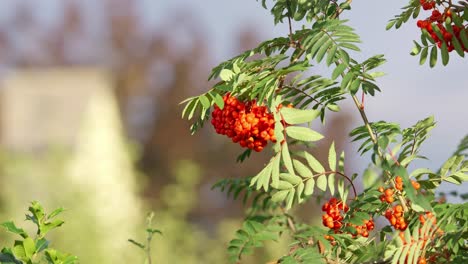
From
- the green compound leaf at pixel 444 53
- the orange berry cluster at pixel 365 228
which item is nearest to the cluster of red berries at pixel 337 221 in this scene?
the orange berry cluster at pixel 365 228

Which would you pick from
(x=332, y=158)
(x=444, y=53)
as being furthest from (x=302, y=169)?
(x=444, y=53)

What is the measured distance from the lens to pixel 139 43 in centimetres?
1512

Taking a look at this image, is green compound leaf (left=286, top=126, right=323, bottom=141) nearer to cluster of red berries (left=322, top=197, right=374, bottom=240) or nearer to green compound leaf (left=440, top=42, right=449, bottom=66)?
cluster of red berries (left=322, top=197, right=374, bottom=240)

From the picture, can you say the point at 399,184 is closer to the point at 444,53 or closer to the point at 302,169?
the point at 302,169

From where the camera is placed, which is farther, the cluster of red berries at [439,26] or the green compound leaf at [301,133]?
the cluster of red berries at [439,26]

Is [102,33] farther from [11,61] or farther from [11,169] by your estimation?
[11,169]

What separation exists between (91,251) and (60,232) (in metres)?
0.61

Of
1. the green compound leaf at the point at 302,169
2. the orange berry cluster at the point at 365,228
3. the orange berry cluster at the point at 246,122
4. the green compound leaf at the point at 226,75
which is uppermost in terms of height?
the green compound leaf at the point at 226,75

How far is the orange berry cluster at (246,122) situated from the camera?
2.39m

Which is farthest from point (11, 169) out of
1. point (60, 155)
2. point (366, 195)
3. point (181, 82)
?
point (181, 82)

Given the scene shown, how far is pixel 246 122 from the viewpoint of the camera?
238 centimetres

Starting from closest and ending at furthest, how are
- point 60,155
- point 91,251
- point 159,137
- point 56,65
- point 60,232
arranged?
1. point 91,251
2. point 60,232
3. point 60,155
4. point 159,137
5. point 56,65

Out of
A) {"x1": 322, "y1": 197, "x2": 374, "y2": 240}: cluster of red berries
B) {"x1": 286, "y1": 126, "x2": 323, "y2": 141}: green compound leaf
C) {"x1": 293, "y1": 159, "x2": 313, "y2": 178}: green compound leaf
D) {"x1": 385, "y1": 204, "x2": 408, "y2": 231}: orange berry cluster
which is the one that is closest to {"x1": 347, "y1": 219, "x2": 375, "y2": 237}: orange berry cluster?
{"x1": 322, "y1": 197, "x2": 374, "y2": 240}: cluster of red berries

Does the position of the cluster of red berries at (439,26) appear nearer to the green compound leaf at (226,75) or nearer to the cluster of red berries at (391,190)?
the cluster of red berries at (391,190)
